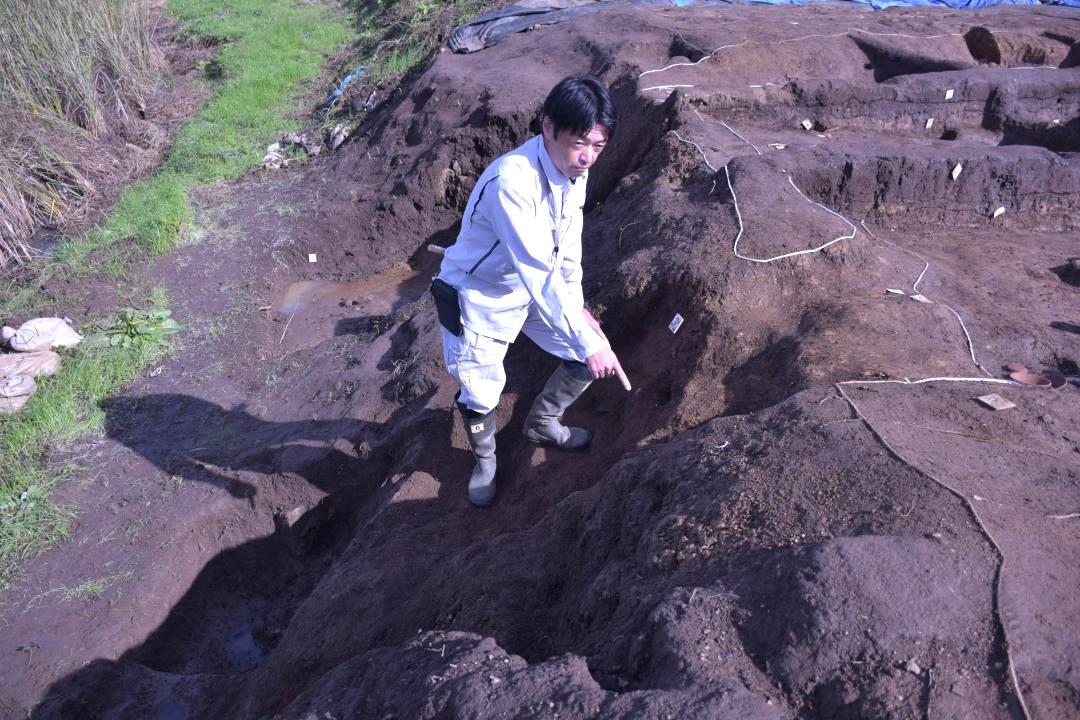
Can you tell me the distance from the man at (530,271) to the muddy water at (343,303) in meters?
2.62

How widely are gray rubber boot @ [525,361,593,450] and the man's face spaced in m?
0.96

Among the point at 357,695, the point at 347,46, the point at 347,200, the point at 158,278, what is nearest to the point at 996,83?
the point at 347,200

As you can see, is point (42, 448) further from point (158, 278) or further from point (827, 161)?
point (827, 161)

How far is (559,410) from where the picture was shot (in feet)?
11.4

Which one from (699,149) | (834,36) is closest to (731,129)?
(699,149)

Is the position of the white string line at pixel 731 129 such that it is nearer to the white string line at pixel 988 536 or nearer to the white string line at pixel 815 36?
the white string line at pixel 815 36

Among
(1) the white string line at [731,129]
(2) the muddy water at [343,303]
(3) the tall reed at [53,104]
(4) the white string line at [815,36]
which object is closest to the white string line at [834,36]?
(4) the white string line at [815,36]

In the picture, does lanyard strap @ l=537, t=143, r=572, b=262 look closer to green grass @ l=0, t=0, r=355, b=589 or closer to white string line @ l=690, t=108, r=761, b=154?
white string line @ l=690, t=108, r=761, b=154

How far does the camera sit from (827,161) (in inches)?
195

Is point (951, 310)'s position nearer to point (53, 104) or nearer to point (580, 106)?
Answer: point (580, 106)

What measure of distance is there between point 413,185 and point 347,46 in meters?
5.59

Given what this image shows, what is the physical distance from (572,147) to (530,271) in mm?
441

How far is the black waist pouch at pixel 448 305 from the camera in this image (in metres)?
2.99

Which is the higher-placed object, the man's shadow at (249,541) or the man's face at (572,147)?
the man's face at (572,147)
